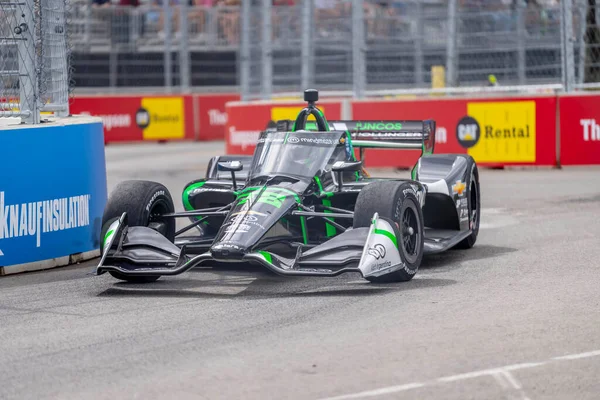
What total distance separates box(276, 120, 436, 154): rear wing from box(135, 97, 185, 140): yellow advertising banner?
48.2 ft

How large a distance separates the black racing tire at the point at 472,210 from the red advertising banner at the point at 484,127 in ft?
19.7

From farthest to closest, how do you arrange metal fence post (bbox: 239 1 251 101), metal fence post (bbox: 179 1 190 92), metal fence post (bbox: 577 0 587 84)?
metal fence post (bbox: 179 1 190 92) < metal fence post (bbox: 239 1 251 101) < metal fence post (bbox: 577 0 587 84)

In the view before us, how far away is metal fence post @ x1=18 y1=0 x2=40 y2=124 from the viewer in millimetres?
8883

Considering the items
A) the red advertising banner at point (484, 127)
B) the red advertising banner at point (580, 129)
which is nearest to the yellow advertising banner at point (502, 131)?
the red advertising banner at point (484, 127)

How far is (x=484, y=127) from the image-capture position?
15945 millimetres

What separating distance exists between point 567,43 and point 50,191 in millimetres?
9387

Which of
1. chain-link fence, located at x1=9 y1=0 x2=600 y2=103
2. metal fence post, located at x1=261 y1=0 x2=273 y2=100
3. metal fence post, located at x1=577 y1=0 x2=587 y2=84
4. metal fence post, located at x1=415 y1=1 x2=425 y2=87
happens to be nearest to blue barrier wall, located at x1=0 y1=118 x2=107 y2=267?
chain-link fence, located at x1=9 y1=0 x2=600 y2=103

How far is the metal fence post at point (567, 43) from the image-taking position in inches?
622

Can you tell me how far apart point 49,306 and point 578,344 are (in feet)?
11.0

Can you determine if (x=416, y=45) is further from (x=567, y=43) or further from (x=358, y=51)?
(x=567, y=43)

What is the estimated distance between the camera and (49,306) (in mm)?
7172

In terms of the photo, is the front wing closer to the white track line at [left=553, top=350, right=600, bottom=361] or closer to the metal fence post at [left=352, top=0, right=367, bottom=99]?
the white track line at [left=553, top=350, right=600, bottom=361]

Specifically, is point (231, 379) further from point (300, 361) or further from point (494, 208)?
point (494, 208)

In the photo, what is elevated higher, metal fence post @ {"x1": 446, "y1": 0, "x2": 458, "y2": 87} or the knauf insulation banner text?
metal fence post @ {"x1": 446, "y1": 0, "x2": 458, "y2": 87}
